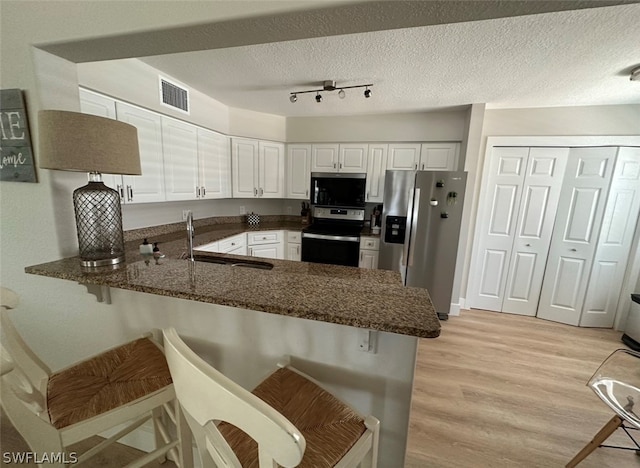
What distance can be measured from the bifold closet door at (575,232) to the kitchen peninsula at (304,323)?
128 inches

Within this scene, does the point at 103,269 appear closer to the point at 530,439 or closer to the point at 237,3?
the point at 237,3

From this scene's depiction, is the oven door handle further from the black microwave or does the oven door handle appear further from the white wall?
the white wall

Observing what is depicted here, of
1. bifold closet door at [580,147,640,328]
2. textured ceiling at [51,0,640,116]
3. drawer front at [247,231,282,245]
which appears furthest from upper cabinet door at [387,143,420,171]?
bifold closet door at [580,147,640,328]

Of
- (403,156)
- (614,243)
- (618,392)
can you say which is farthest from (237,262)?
(614,243)

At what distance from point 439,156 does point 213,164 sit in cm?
292

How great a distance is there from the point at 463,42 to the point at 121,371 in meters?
2.72

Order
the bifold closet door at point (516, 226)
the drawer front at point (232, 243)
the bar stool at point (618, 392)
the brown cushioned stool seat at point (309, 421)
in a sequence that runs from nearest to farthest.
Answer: the brown cushioned stool seat at point (309, 421)
the bar stool at point (618, 392)
the drawer front at point (232, 243)
the bifold closet door at point (516, 226)

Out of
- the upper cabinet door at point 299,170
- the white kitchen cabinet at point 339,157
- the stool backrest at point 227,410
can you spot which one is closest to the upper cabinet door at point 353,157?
the white kitchen cabinet at point 339,157

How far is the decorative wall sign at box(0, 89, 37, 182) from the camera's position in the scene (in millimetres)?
1212

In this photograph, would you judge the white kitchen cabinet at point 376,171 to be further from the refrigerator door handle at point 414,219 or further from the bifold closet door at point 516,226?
the bifold closet door at point 516,226

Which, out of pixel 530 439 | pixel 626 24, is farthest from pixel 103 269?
pixel 626 24

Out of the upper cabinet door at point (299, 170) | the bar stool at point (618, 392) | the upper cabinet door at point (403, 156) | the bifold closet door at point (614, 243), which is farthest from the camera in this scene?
the upper cabinet door at point (299, 170)

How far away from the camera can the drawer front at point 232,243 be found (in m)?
2.98

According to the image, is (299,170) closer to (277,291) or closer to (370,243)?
(370,243)
